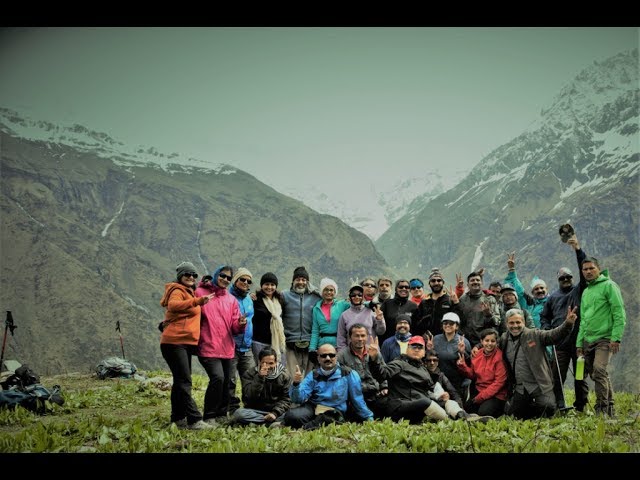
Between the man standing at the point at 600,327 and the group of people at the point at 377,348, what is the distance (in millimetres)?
18

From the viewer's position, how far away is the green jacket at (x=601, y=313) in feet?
32.3

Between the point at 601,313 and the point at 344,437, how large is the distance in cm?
495

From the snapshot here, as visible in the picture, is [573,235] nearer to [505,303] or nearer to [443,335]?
[505,303]

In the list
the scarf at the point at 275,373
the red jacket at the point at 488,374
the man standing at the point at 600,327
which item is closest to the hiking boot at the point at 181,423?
the scarf at the point at 275,373

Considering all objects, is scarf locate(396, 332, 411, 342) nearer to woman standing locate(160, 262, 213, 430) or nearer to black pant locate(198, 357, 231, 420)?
black pant locate(198, 357, 231, 420)

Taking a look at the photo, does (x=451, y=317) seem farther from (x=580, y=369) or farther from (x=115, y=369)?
(x=115, y=369)

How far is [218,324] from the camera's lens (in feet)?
32.1

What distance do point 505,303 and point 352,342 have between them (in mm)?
3573

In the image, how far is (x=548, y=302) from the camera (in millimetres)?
11398

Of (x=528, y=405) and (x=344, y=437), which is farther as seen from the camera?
(x=528, y=405)

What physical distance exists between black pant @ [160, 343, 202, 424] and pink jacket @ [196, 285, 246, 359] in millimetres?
431

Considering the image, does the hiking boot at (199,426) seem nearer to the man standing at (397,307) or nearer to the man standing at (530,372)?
the man standing at (397,307)

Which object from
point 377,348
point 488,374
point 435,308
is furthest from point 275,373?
point 488,374

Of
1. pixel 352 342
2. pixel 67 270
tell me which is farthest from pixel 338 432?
pixel 67 270
